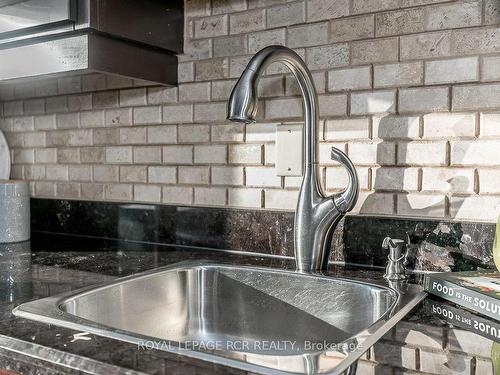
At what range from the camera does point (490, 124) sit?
1055 millimetres

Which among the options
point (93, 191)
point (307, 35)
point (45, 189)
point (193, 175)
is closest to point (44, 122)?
point (45, 189)

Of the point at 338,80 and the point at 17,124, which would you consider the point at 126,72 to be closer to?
the point at 338,80

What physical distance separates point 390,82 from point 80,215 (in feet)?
3.47

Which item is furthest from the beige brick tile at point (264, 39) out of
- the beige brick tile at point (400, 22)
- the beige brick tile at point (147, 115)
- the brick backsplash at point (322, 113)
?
the beige brick tile at point (147, 115)

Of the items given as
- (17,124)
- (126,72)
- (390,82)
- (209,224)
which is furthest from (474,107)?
(17,124)

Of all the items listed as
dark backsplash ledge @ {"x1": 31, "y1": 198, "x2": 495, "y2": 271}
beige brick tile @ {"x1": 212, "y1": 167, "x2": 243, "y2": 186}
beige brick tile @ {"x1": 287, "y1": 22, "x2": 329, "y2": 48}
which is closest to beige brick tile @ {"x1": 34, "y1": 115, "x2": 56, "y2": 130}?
dark backsplash ledge @ {"x1": 31, "y1": 198, "x2": 495, "y2": 271}

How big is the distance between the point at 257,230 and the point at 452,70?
1.96 ft

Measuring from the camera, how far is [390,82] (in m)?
1.15

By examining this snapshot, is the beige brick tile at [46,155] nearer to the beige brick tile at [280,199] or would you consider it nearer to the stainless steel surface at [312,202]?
the beige brick tile at [280,199]

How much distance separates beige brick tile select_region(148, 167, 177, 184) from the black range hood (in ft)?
0.86

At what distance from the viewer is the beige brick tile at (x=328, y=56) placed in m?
1.21

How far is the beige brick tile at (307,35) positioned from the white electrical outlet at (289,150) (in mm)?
208

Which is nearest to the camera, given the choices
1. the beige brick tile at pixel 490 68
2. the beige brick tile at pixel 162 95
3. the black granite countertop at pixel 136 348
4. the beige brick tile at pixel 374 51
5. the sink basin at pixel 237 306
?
the black granite countertop at pixel 136 348

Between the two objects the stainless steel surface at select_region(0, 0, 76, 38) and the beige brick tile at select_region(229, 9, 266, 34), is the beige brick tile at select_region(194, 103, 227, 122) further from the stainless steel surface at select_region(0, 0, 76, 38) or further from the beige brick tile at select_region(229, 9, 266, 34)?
the stainless steel surface at select_region(0, 0, 76, 38)
